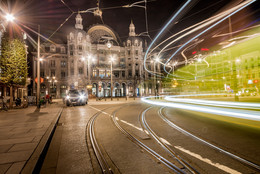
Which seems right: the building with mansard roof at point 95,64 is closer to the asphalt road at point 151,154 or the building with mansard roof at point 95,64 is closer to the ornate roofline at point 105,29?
the ornate roofline at point 105,29

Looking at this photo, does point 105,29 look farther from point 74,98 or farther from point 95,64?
point 74,98

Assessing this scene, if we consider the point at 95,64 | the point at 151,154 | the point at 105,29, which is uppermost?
the point at 105,29

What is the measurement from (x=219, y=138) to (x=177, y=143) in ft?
5.55

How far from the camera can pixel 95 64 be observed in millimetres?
47875

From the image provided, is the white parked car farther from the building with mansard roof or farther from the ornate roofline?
the ornate roofline

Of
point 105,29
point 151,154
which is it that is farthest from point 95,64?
point 151,154

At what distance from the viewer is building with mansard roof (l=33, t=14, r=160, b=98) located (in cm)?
4431

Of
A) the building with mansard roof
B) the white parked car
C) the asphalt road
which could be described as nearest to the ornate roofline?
the building with mansard roof

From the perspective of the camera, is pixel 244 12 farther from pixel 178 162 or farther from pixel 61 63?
pixel 61 63

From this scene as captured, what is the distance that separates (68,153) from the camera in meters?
3.97

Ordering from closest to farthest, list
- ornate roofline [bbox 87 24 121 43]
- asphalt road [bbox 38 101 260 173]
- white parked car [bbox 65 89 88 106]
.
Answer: asphalt road [bbox 38 101 260 173] < white parked car [bbox 65 89 88 106] < ornate roofline [bbox 87 24 121 43]

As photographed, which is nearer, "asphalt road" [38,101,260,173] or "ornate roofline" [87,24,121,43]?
"asphalt road" [38,101,260,173]

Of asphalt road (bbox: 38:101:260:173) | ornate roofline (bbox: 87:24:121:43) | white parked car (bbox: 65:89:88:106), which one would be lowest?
asphalt road (bbox: 38:101:260:173)

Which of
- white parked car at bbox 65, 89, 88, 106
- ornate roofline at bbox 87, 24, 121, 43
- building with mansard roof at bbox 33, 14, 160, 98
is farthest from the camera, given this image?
ornate roofline at bbox 87, 24, 121, 43
